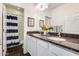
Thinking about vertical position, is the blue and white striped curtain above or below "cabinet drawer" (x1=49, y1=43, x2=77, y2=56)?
above

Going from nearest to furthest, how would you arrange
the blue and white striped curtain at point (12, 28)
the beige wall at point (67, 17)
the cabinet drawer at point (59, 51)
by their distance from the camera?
the cabinet drawer at point (59, 51)
the beige wall at point (67, 17)
the blue and white striped curtain at point (12, 28)

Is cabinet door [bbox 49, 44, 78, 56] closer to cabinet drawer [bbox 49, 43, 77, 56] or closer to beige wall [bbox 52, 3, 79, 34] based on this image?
cabinet drawer [bbox 49, 43, 77, 56]

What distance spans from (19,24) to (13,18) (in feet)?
0.81

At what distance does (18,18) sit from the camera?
163cm

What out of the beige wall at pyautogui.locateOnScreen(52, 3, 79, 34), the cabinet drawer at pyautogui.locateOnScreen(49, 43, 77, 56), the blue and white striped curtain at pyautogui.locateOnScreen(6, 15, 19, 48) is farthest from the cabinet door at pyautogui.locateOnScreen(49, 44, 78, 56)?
the blue and white striped curtain at pyautogui.locateOnScreen(6, 15, 19, 48)

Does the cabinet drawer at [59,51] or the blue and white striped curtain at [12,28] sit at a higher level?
the blue and white striped curtain at [12,28]

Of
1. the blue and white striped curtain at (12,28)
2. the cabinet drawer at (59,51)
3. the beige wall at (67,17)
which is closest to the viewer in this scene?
the cabinet drawer at (59,51)

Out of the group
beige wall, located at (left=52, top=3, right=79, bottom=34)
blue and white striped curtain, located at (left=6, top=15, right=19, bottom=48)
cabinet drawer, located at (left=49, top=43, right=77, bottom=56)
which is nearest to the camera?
cabinet drawer, located at (left=49, top=43, right=77, bottom=56)

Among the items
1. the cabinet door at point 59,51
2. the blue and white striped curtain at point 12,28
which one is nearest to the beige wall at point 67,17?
the cabinet door at point 59,51

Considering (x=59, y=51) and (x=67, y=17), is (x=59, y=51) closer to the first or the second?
(x=59, y=51)

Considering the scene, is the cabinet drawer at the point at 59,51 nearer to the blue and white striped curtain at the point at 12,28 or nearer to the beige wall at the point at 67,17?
the beige wall at the point at 67,17

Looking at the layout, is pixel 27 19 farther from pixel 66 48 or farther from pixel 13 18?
pixel 66 48

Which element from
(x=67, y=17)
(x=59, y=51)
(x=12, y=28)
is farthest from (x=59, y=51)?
(x=12, y=28)

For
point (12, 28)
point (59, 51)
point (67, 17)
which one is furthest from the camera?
point (12, 28)
